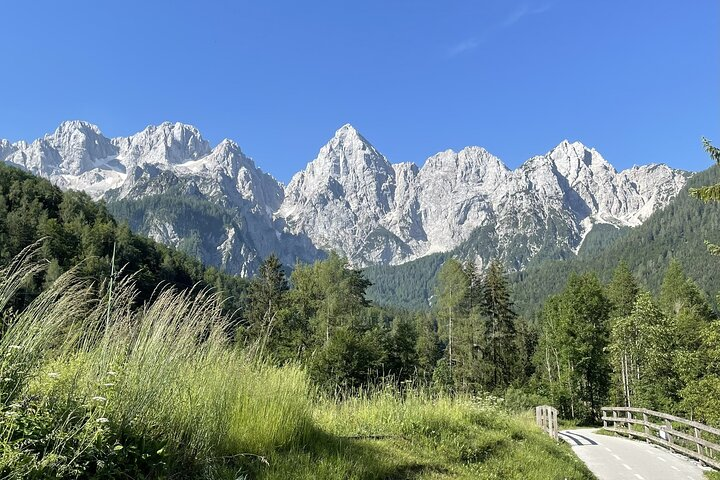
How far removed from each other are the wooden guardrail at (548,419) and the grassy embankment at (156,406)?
919 cm

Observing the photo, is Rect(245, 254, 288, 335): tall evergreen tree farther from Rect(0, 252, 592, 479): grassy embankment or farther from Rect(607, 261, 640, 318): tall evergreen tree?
Rect(0, 252, 592, 479): grassy embankment

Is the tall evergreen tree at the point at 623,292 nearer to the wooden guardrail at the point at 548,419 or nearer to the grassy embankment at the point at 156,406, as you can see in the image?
the wooden guardrail at the point at 548,419

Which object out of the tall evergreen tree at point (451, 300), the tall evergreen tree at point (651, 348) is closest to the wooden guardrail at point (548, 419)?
the tall evergreen tree at point (651, 348)

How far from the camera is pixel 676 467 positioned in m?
13.4

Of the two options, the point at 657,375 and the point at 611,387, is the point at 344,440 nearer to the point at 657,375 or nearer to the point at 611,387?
the point at 657,375

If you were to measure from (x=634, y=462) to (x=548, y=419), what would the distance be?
288 centimetres

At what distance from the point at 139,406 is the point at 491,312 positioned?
138 ft

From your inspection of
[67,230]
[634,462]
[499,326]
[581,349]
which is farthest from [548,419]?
[67,230]

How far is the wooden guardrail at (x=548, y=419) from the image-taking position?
15.6 metres

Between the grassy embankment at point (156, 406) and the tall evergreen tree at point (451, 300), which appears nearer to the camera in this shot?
the grassy embankment at point (156, 406)

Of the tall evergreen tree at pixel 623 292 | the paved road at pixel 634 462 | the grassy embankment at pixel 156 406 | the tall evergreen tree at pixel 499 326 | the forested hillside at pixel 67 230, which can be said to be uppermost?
the forested hillside at pixel 67 230

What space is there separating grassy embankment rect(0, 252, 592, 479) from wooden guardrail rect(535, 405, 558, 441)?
30.1 ft

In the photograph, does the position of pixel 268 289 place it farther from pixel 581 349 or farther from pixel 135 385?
pixel 135 385

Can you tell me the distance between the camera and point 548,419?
16.2m
